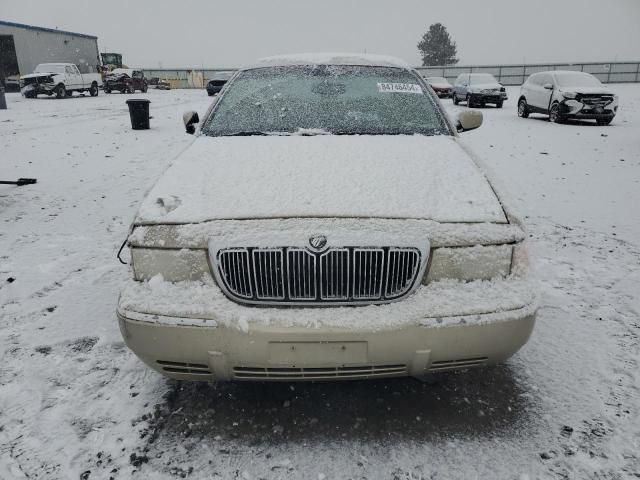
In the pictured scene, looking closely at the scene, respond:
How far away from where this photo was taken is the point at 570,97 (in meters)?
14.2

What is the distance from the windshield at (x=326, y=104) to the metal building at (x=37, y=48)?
35.4 m

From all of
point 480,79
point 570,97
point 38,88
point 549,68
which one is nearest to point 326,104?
point 570,97

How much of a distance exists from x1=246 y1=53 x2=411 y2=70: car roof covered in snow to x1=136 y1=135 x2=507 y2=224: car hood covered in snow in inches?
45.4

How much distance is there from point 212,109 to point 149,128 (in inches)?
432

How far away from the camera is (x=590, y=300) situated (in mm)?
3432

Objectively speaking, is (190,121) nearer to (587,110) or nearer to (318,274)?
(318,274)

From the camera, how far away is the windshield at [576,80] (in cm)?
1456

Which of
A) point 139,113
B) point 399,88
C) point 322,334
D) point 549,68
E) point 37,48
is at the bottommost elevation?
point 322,334

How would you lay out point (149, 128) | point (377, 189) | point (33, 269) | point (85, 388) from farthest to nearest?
point (149, 128)
point (33, 269)
point (85, 388)
point (377, 189)

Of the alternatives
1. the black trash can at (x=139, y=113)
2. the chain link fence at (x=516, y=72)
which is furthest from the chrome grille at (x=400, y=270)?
the chain link fence at (x=516, y=72)

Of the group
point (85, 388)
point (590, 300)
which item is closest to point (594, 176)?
point (590, 300)

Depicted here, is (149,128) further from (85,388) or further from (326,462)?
(326,462)

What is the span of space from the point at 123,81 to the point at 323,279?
3467 centimetres

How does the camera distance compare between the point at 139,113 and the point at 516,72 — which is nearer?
the point at 139,113
